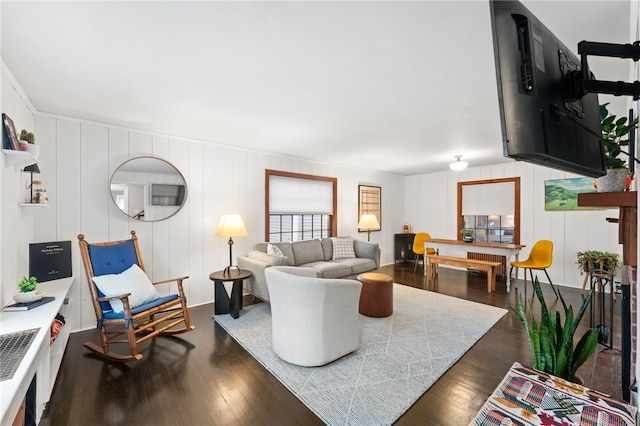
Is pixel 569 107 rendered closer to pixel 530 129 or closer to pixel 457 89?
pixel 530 129

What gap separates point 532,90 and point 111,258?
Answer: 367 centimetres

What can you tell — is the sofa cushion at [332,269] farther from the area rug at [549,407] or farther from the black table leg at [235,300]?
the area rug at [549,407]

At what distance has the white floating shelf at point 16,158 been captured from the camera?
193cm

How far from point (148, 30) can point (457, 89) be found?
7.69 feet

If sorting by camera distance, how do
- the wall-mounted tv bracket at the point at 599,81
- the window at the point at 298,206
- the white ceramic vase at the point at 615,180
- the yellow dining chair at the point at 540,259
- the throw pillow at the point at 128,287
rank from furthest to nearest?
1. the window at the point at 298,206
2. the yellow dining chair at the point at 540,259
3. the throw pillow at the point at 128,287
4. the white ceramic vase at the point at 615,180
5. the wall-mounted tv bracket at the point at 599,81

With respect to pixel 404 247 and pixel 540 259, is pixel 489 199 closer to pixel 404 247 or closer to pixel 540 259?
pixel 540 259

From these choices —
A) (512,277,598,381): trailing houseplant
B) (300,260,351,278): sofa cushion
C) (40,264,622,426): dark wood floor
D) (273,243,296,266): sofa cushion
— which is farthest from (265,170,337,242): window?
(512,277,598,381): trailing houseplant

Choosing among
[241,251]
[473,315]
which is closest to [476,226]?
[473,315]

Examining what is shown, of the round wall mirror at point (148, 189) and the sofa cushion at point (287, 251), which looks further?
the sofa cushion at point (287, 251)

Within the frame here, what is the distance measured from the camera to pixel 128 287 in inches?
106

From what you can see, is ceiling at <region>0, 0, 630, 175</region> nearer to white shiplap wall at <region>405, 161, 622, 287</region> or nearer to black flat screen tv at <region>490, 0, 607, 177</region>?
black flat screen tv at <region>490, 0, 607, 177</region>

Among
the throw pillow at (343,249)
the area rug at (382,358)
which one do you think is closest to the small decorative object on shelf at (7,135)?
the area rug at (382,358)

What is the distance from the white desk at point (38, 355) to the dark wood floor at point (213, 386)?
140 mm

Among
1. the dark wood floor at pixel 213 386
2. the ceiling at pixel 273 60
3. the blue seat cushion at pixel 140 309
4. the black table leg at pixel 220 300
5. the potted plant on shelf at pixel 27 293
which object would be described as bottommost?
the dark wood floor at pixel 213 386
